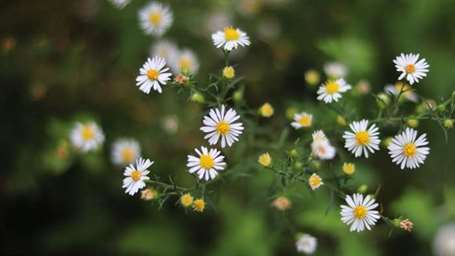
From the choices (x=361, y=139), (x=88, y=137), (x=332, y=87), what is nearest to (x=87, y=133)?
(x=88, y=137)

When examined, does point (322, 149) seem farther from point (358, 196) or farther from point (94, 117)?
point (94, 117)

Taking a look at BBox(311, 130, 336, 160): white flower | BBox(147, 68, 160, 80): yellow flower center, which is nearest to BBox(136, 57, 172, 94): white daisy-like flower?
BBox(147, 68, 160, 80): yellow flower center

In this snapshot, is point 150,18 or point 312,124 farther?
point 150,18

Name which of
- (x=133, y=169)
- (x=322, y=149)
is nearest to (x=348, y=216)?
(x=322, y=149)

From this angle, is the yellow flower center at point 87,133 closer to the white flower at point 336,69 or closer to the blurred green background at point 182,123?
the blurred green background at point 182,123

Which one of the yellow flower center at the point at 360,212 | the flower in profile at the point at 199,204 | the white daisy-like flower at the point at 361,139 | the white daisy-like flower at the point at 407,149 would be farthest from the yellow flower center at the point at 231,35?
the yellow flower center at the point at 360,212

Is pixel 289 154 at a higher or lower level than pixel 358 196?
higher
